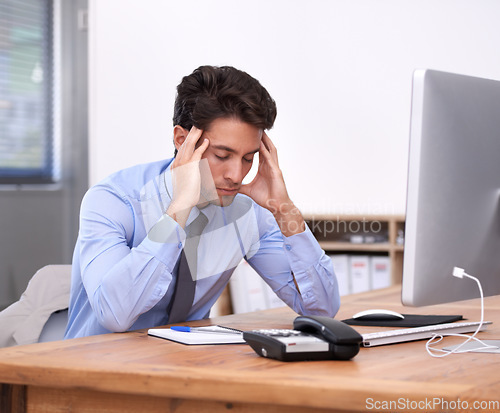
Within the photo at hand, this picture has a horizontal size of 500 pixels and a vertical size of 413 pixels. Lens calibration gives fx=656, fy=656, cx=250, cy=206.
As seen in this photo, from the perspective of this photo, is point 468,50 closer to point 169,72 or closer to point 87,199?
point 169,72

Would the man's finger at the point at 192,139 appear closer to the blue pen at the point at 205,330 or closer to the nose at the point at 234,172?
the nose at the point at 234,172

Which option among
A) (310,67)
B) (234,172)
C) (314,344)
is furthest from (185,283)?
(310,67)

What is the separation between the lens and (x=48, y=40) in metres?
3.42

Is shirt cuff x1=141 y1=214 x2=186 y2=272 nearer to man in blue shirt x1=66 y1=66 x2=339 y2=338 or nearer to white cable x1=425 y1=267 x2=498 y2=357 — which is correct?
man in blue shirt x1=66 y1=66 x2=339 y2=338

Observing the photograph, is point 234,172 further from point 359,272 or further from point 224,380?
point 359,272

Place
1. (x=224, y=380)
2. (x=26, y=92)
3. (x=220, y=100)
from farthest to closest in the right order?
(x=26, y=92)
(x=220, y=100)
(x=224, y=380)

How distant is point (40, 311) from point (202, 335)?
51 centimetres

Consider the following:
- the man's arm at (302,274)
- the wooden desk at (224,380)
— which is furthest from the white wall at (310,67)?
the wooden desk at (224,380)

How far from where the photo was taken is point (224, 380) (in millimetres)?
890

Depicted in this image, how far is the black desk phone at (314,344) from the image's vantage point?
101cm

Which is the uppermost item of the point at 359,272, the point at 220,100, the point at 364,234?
the point at 220,100

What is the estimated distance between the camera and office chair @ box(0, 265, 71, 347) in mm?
1483

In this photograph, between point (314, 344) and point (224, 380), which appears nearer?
point (224, 380)

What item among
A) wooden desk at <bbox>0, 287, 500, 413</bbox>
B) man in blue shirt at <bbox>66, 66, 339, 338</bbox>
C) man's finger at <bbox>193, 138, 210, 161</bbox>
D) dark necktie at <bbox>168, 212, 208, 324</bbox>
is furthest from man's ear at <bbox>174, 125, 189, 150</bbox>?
wooden desk at <bbox>0, 287, 500, 413</bbox>
